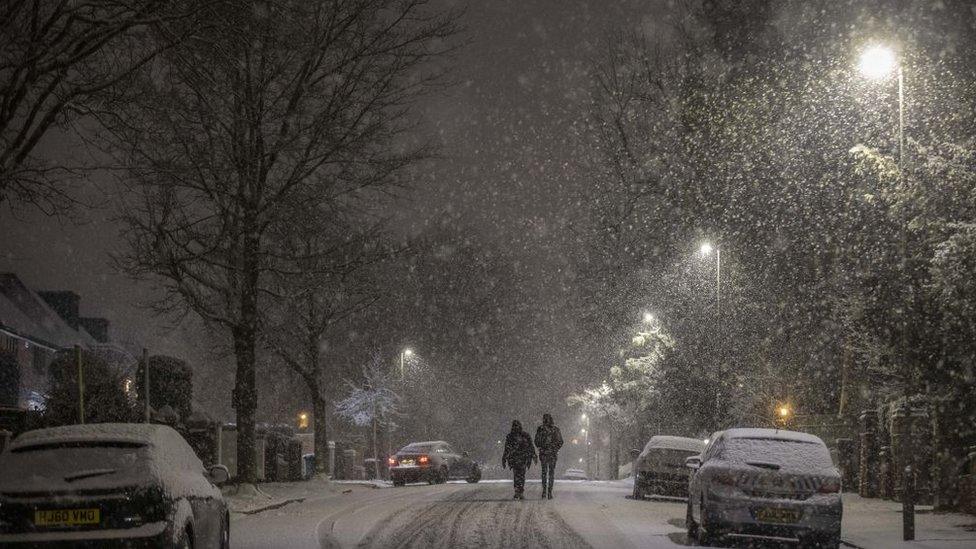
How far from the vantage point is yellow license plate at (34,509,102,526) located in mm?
9227

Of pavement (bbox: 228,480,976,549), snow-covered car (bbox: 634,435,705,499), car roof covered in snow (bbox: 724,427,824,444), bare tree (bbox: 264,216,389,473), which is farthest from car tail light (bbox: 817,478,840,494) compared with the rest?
bare tree (bbox: 264,216,389,473)

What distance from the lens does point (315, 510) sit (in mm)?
21656

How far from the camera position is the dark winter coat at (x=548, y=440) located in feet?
83.7

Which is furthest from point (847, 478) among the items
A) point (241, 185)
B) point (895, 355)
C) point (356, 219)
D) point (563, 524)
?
point (241, 185)

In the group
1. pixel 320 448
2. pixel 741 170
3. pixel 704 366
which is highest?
pixel 741 170

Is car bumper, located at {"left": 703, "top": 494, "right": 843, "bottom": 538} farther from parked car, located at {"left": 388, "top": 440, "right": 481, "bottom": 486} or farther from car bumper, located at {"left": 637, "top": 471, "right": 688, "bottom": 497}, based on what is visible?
parked car, located at {"left": 388, "top": 440, "right": 481, "bottom": 486}

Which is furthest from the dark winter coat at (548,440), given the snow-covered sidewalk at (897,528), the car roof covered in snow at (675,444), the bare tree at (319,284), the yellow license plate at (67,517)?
the yellow license plate at (67,517)

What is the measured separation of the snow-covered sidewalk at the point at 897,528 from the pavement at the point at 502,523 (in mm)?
14

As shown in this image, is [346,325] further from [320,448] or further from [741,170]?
[741,170]

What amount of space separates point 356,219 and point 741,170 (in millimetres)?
14083

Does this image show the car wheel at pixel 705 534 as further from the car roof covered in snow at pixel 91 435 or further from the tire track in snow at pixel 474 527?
Result: the car roof covered in snow at pixel 91 435

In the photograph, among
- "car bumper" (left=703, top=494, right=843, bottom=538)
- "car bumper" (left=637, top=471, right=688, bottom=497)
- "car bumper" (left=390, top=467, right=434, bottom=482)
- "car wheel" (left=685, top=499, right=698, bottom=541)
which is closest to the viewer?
"car bumper" (left=703, top=494, right=843, bottom=538)

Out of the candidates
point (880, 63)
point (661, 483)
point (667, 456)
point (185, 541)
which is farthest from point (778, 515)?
point (667, 456)

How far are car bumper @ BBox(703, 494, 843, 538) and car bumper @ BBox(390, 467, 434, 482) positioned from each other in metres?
25.0
